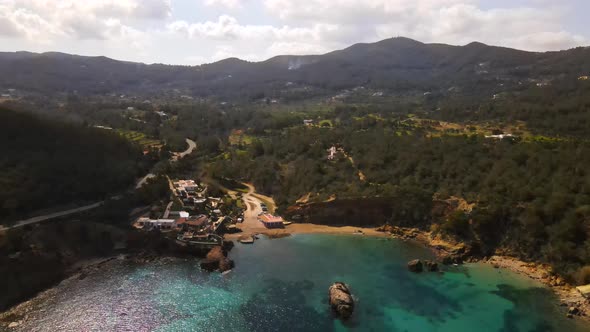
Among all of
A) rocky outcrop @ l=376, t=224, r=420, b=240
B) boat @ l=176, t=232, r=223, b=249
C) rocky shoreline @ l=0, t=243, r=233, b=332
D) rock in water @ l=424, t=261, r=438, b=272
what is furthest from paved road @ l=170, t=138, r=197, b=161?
rock in water @ l=424, t=261, r=438, b=272

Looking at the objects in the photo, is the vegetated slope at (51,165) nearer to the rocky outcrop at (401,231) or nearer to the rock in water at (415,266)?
the rocky outcrop at (401,231)

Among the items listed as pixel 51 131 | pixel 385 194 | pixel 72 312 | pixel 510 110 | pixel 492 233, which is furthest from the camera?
pixel 510 110

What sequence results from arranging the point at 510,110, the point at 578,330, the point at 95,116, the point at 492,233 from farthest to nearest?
the point at 95,116 → the point at 510,110 → the point at 492,233 → the point at 578,330

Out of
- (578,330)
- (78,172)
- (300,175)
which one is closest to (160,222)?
(78,172)

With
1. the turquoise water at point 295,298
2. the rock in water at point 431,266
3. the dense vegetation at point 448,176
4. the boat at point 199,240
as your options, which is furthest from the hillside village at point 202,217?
the rock in water at point 431,266

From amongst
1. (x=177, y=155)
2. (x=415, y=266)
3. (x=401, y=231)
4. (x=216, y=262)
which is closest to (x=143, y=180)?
(x=177, y=155)

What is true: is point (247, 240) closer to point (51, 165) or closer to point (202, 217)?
point (202, 217)

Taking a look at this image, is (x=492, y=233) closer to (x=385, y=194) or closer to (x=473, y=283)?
(x=473, y=283)
